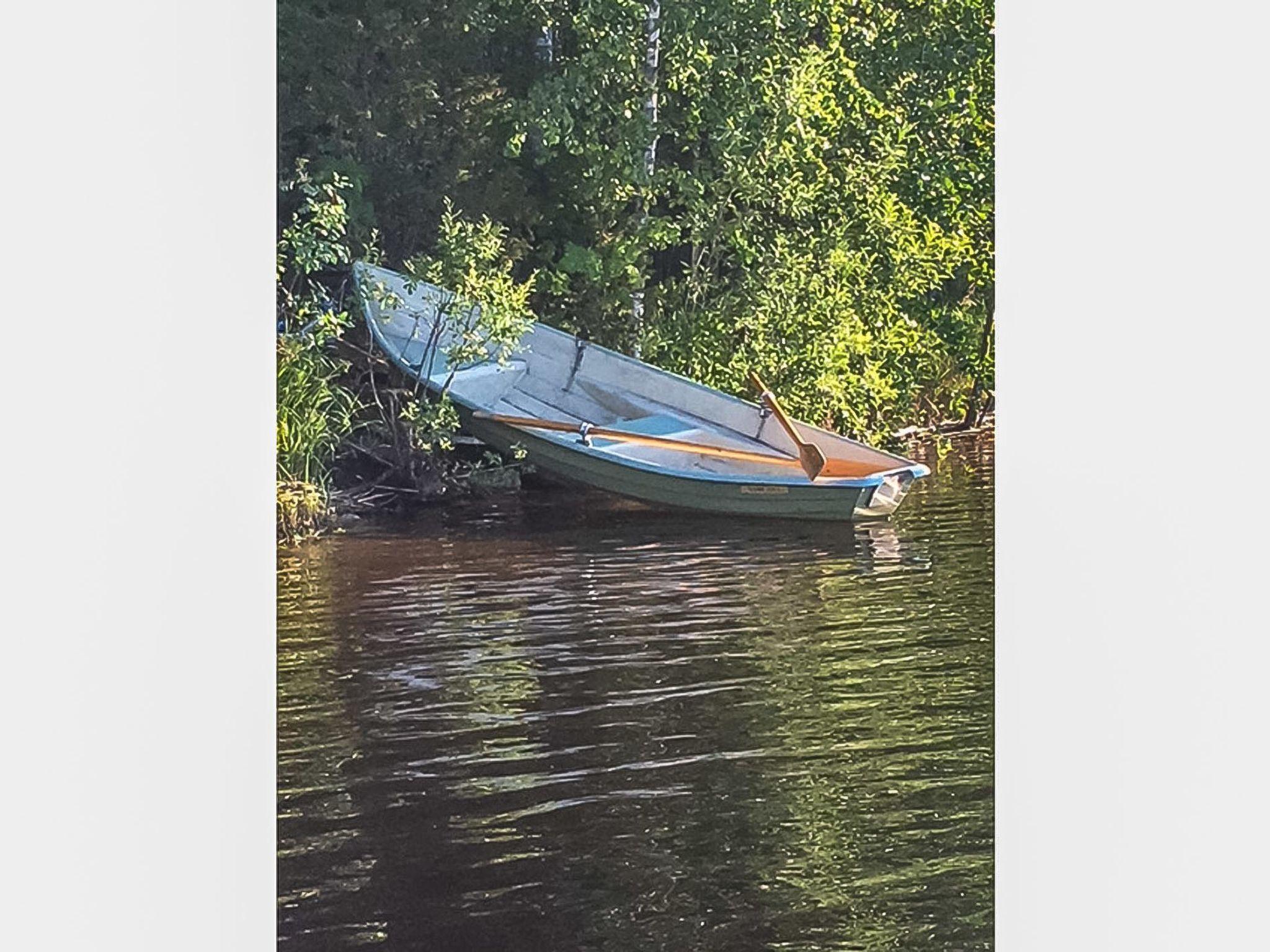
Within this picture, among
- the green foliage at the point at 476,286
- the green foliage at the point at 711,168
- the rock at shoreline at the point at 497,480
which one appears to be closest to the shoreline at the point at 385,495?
the rock at shoreline at the point at 497,480

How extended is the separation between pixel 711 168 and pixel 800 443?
2.13 ft

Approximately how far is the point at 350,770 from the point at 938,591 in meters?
1.37

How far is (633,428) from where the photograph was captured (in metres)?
4.30

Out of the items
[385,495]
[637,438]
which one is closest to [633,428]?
[637,438]

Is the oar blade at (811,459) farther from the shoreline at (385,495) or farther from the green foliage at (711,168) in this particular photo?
the shoreline at (385,495)

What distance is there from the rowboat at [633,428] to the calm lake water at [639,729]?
2.8 inches

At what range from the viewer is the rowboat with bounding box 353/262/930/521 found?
4.24 metres

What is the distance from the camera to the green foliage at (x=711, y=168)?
13.9 feet
